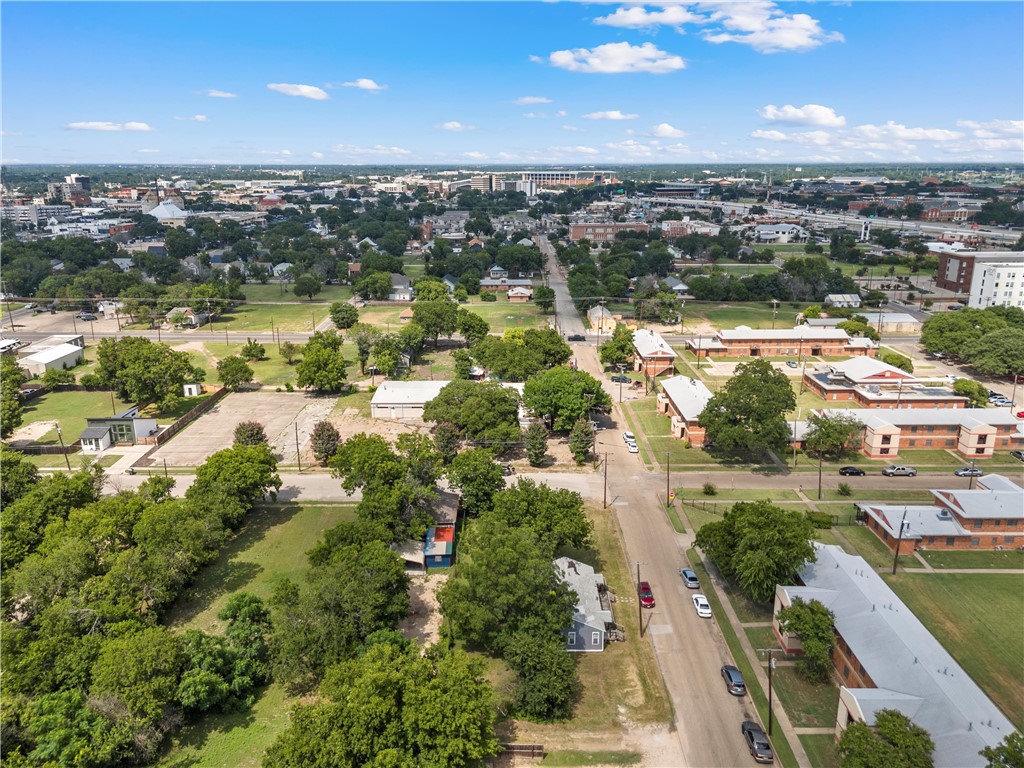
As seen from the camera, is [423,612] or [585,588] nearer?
[585,588]

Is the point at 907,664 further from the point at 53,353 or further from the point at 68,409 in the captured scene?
the point at 53,353

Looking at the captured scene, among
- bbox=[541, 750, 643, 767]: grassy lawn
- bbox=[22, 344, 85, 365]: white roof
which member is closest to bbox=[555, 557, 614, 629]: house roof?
bbox=[541, 750, 643, 767]: grassy lawn

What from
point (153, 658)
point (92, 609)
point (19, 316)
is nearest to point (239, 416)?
point (92, 609)

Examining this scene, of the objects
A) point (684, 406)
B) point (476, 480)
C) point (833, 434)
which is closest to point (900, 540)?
point (833, 434)

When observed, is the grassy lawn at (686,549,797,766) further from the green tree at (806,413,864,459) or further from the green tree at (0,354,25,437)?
the green tree at (0,354,25,437)

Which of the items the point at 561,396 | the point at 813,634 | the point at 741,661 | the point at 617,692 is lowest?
the point at 617,692

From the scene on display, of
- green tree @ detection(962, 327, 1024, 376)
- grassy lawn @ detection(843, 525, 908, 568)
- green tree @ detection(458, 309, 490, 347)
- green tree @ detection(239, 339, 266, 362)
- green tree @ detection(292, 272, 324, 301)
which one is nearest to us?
grassy lawn @ detection(843, 525, 908, 568)
